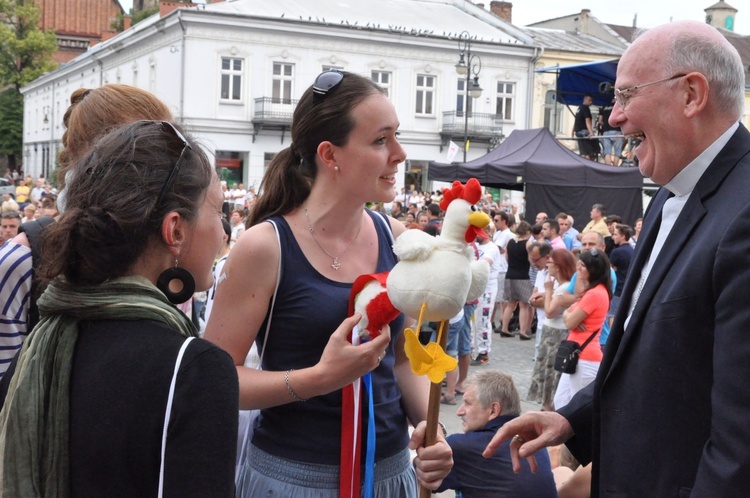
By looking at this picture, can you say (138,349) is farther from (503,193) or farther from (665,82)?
(503,193)

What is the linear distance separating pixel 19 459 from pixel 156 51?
3505 centimetres

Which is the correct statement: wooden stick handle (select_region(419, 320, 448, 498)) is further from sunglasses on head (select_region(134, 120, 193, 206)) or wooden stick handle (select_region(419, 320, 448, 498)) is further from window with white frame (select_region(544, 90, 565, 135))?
window with white frame (select_region(544, 90, 565, 135))

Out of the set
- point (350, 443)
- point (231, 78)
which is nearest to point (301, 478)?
point (350, 443)

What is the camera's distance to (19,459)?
4.70 ft

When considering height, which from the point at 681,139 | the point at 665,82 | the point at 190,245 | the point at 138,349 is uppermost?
the point at 665,82

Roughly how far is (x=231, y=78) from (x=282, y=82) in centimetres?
225

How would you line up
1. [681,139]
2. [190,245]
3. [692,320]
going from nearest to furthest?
[190,245] < [692,320] < [681,139]

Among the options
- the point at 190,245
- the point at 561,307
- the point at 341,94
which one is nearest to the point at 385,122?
the point at 341,94

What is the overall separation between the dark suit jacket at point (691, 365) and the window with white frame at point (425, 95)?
3393 cm

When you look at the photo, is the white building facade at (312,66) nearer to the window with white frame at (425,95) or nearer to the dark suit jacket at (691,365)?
the window with white frame at (425,95)

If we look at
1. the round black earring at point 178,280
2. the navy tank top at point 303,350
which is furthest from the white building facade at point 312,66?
the round black earring at point 178,280

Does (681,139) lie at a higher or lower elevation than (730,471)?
higher

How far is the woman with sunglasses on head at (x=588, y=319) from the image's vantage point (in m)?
6.48

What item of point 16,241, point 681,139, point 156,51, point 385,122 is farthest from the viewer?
point 156,51
